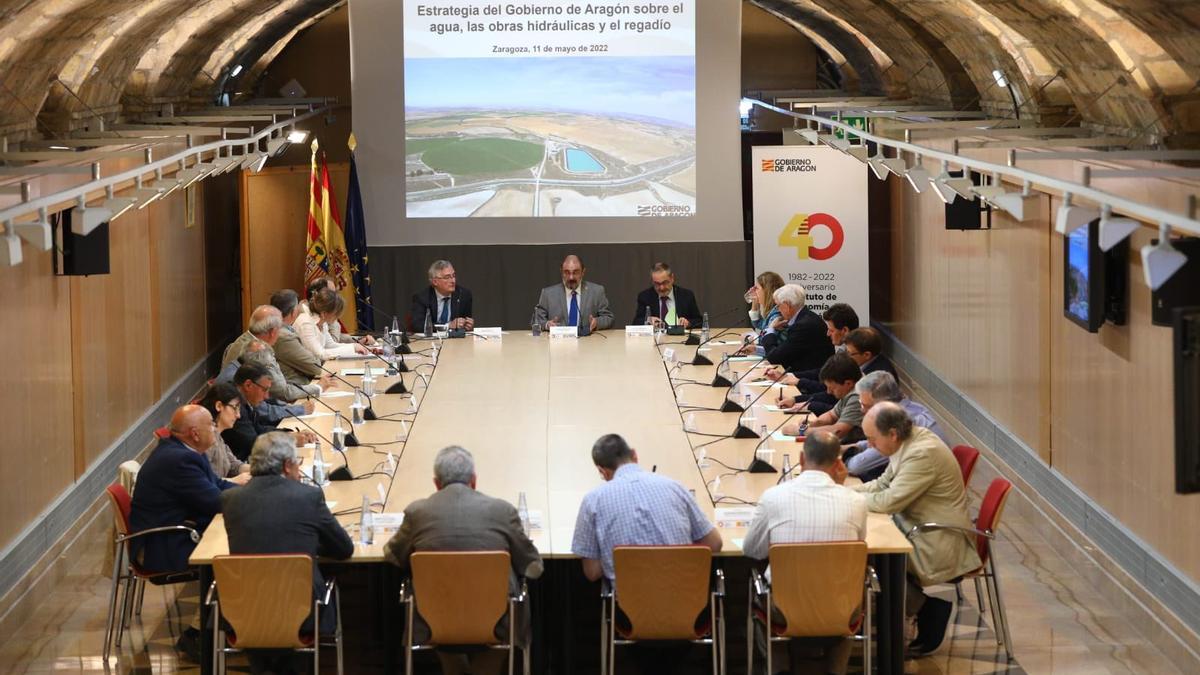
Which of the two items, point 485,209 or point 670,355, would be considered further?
point 485,209

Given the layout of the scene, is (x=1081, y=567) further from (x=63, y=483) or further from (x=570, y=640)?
(x=63, y=483)

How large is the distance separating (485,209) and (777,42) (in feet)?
16.9

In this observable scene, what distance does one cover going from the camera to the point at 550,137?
1359 centimetres

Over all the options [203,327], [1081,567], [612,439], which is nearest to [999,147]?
[1081,567]

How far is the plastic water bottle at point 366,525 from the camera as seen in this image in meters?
6.47

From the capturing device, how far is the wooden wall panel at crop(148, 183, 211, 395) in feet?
40.3

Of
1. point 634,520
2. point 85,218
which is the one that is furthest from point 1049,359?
point 85,218

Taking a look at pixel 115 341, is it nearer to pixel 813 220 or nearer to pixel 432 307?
pixel 432 307

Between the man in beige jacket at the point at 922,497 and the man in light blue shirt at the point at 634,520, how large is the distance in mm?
923

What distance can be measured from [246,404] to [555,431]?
155 centimetres

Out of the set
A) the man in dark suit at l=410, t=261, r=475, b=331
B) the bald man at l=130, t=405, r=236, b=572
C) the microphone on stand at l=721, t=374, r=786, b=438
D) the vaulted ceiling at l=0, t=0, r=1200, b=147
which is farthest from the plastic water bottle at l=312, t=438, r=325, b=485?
the man in dark suit at l=410, t=261, r=475, b=331

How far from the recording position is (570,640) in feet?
22.0

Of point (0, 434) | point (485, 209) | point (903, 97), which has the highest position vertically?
point (903, 97)

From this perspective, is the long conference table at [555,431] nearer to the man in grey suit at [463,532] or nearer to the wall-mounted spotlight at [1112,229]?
the man in grey suit at [463,532]
